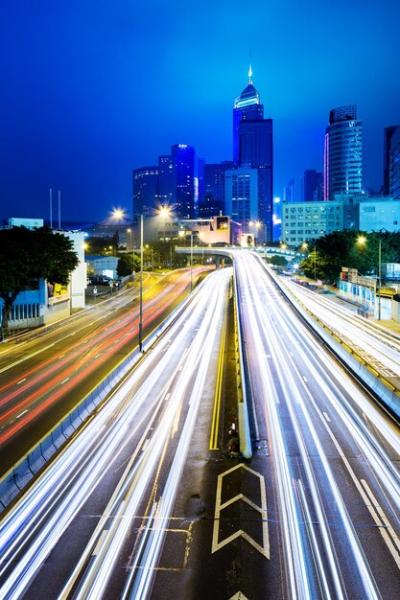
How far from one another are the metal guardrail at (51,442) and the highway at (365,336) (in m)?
19.5

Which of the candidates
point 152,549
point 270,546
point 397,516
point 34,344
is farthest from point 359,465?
point 34,344

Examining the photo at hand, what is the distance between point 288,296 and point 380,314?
14.8 m

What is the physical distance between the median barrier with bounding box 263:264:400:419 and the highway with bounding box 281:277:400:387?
1.93 metres

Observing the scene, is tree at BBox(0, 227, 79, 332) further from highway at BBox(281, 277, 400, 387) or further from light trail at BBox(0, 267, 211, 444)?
highway at BBox(281, 277, 400, 387)

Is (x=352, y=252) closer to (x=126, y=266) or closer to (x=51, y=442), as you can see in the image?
(x=126, y=266)

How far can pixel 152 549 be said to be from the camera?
15.0 m

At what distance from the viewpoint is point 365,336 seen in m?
51.9

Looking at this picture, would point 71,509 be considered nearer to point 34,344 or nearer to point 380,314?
point 34,344

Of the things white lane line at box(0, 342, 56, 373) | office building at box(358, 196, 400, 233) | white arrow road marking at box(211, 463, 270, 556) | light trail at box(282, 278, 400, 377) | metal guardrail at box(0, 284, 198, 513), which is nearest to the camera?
white arrow road marking at box(211, 463, 270, 556)

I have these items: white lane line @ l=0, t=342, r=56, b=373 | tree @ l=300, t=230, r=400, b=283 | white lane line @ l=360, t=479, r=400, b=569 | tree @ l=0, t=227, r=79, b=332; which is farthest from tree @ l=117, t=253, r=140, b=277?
white lane line @ l=360, t=479, r=400, b=569

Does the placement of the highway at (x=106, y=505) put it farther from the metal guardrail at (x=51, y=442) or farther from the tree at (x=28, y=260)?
the tree at (x=28, y=260)

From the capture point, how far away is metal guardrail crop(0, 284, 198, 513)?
59.7ft

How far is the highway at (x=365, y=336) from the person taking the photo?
3950 cm

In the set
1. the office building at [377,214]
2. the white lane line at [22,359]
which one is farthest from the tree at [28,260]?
the office building at [377,214]
